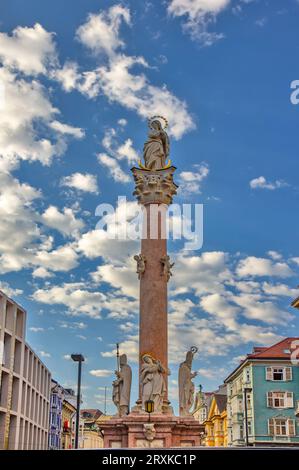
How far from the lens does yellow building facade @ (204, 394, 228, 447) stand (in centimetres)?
8225

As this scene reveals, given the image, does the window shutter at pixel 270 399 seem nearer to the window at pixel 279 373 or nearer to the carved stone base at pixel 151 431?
the window at pixel 279 373

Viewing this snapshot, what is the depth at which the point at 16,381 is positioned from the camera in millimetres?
39781

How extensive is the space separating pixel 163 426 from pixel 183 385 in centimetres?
240

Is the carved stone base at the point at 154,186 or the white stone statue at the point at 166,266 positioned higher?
the carved stone base at the point at 154,186

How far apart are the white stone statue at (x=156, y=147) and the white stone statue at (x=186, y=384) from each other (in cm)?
839

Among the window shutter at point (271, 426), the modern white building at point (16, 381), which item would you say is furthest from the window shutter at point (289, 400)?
the modern white building at point (16, 381)

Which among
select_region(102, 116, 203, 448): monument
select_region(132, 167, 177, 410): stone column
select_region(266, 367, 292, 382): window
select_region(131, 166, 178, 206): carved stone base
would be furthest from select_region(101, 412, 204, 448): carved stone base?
select_region(266, 367, 292, 382): window

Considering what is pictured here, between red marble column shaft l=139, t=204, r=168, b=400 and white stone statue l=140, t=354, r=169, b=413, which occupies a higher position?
red marble column shaft l=139, t=204, r=168, b=400

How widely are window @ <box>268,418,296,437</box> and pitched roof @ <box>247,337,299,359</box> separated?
5.91 meters

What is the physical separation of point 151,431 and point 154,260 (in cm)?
695

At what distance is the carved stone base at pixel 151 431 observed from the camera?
850 inches

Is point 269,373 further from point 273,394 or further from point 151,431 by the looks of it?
point 151,431

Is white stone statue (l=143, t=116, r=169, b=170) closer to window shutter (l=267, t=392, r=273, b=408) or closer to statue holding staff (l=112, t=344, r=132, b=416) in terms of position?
statue holding staff (l=112, t=344, r=132, b=416)
